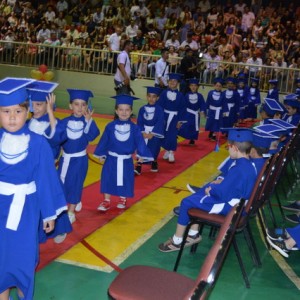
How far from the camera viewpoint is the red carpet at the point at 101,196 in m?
5.46

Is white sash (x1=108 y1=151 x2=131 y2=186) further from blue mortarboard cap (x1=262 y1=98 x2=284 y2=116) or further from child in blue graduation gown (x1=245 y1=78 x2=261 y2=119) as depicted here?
child in blue graduation gown (x1=245 y1=78 x2=261 y2=119)

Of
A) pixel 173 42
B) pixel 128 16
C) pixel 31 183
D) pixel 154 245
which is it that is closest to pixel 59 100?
pixel 173 42

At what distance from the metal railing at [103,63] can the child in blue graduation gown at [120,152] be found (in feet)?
32.8

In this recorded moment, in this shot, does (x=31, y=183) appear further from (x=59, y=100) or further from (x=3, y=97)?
(x=59, y=100)

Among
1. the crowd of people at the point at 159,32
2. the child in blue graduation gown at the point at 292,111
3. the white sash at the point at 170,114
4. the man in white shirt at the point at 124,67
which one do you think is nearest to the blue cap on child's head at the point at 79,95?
the white sash at the point at 170,114

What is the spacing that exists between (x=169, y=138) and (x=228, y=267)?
4.35 meters

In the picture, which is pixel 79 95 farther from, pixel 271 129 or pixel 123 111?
pixel 271 129

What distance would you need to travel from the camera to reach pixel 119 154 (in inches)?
262

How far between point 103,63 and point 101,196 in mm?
11783

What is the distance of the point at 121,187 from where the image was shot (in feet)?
21.9

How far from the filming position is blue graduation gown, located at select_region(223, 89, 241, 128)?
12594 millimetres

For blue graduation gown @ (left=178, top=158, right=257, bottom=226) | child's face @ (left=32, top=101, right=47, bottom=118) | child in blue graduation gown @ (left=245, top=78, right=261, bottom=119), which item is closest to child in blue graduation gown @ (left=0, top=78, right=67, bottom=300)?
child's face @ (left=32, top=101, right=47, bottom=118)

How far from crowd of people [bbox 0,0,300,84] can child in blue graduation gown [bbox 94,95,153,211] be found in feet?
33.3

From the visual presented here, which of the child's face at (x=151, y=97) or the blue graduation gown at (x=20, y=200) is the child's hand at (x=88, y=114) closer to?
the blue graduation gown at (x=20, y=200)
